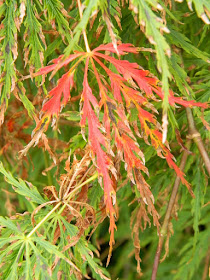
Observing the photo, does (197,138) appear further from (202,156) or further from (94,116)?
(94,116)

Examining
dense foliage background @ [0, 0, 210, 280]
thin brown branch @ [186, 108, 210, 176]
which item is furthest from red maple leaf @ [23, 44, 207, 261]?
thin brown branch @ [186, 108, 210, 176]

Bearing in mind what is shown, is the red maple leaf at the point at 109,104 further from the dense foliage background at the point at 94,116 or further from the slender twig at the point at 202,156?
the slender twig at the point at 202,156

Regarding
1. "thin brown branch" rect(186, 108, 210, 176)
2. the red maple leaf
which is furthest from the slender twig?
the red maple leaf

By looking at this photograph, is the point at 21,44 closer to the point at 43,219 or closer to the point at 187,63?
the point at 187,63

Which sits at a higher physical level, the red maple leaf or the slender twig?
the red maple leaf

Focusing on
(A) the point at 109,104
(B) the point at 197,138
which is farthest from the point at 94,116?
(B) the point at 197,138

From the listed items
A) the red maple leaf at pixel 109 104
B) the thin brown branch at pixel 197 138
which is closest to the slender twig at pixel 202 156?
the thin brown branch at pixel 197 138

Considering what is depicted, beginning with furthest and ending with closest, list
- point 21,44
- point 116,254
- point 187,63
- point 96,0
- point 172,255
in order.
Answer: point 116,254 < point 172,255 < point 21,44 < point 187,63 < point 96,0

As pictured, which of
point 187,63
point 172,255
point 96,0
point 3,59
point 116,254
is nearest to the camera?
point 96,0

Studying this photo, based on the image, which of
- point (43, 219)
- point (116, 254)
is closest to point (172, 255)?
point (116, 254)

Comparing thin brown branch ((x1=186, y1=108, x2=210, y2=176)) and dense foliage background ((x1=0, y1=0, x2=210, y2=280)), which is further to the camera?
thin brown branch ((x1=186, y1=108, x2=210, y2=176))

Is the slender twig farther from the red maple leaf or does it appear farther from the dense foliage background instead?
the red maple leaf
